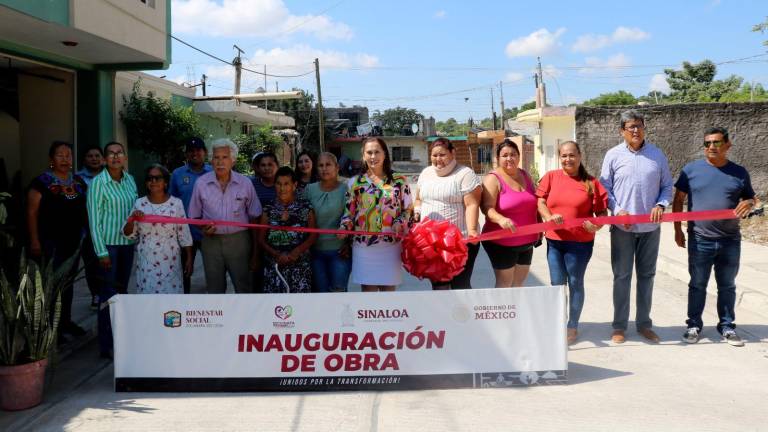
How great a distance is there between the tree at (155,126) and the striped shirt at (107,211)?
299 inches

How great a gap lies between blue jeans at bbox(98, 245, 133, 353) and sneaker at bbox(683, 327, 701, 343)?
4.80m

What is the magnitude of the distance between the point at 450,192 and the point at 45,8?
5.01 meters

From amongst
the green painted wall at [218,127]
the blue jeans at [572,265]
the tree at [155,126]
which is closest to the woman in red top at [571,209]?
the blue jeans at [572,265]

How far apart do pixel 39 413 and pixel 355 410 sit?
2.05 metres

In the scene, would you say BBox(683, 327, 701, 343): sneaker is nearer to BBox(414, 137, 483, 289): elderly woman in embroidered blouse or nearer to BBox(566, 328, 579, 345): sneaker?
BBox(566, 328, 579, 345): sneaker

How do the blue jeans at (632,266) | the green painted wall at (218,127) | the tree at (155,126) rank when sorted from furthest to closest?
the green painted wall at (218,127)
the tree at (155,126)
the blue jeans at (632,266)

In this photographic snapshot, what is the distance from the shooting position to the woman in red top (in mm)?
5535

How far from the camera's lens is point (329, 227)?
542cm

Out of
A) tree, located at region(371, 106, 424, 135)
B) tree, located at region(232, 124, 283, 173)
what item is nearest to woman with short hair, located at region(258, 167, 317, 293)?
tree, located at region(232, 124, 283, 173)

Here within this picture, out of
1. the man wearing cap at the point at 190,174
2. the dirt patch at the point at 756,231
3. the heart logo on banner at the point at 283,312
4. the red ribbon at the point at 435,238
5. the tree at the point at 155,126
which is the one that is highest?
the tree at the point at 155,126

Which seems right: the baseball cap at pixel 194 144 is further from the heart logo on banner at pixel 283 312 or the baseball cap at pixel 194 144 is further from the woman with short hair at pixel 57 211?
the heart logo on banner at pixel 283 312

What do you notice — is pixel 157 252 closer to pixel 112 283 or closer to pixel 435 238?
pixel 112 283

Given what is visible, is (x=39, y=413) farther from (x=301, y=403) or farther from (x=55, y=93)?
(x=55, y=93)

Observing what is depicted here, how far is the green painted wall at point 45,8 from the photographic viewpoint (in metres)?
6.59
